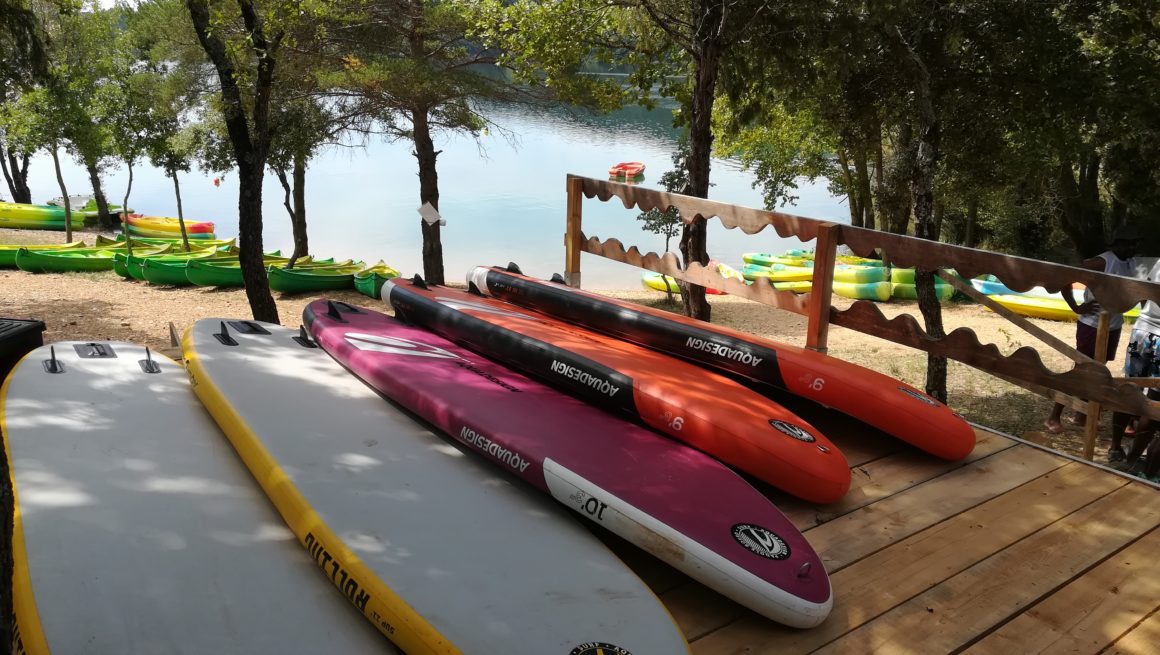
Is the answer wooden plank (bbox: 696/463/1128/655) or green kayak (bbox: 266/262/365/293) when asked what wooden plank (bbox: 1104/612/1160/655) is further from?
green kayak (bbox: 266/262/365/293)

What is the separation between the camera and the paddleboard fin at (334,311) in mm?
5355

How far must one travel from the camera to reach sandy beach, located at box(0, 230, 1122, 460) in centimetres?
859

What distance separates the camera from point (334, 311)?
5516mm

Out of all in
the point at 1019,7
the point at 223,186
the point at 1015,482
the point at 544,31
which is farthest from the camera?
the point at 223,186

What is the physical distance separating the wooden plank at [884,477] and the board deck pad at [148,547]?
1616 mm

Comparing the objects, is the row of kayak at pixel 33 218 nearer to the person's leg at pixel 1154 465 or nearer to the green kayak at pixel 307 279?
the green kayak at pixel 307 279

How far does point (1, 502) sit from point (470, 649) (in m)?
1.30

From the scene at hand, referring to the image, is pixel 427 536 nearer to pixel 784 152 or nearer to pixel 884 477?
pixel 884 477

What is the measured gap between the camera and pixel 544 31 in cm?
923

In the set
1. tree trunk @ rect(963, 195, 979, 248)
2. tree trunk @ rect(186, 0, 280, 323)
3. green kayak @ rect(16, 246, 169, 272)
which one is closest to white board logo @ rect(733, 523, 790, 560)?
tree trunk @ rect(186, 0, 280, 323)

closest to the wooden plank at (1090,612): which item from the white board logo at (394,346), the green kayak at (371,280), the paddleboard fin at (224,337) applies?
the white board logo at (394,346)

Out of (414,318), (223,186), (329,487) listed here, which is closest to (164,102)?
(414,318)

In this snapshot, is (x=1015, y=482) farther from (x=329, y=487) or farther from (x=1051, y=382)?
(x=329, y=487)

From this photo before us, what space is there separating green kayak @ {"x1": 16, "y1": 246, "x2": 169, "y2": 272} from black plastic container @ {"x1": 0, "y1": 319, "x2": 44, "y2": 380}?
1471 cm
